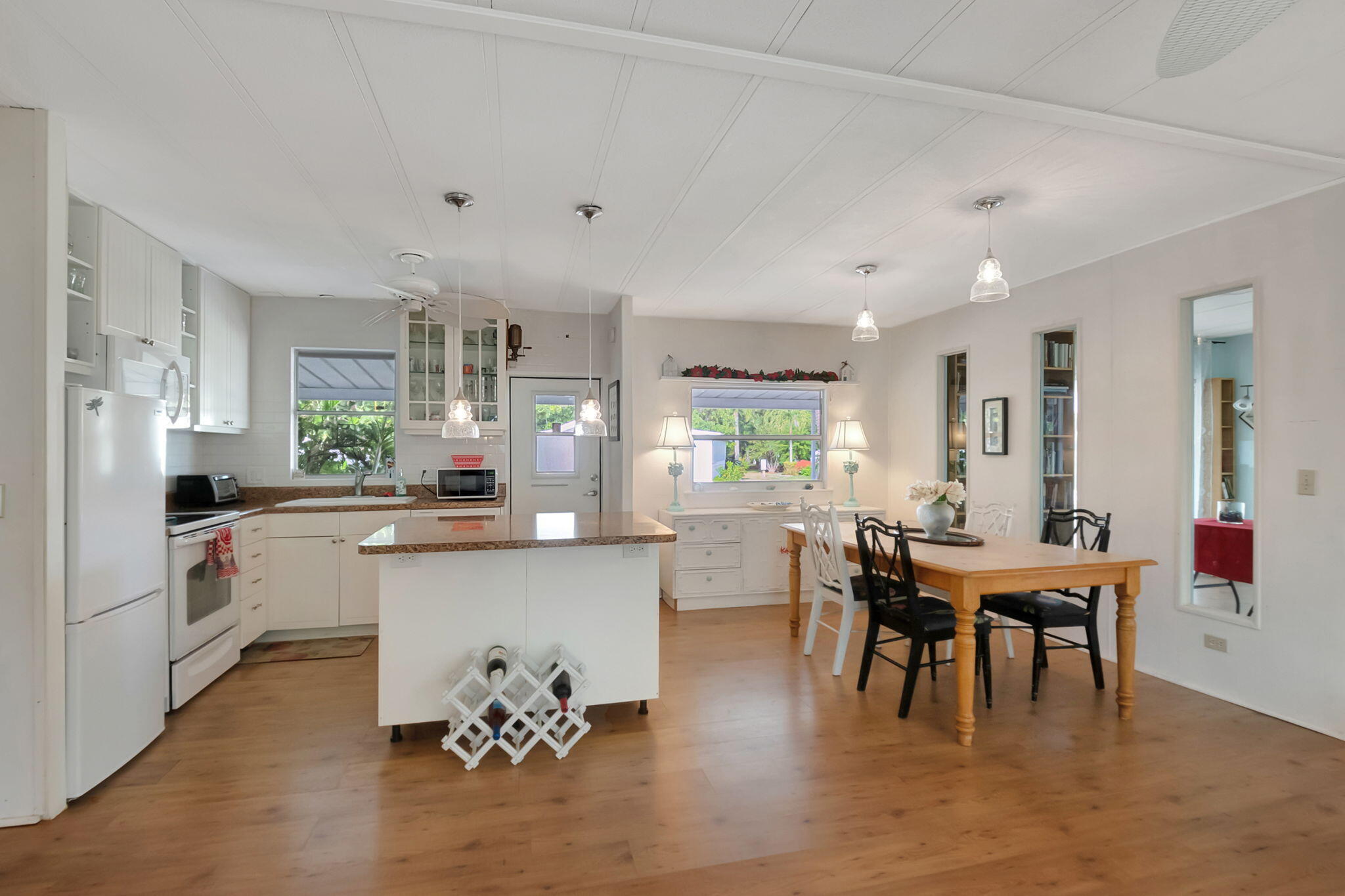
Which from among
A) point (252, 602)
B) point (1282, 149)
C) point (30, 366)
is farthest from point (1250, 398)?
point (252, 602)

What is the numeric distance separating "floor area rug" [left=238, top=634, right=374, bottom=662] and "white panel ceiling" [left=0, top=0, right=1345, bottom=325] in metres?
2.44

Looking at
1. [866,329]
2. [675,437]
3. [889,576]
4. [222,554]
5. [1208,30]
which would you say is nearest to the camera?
[1208,30]

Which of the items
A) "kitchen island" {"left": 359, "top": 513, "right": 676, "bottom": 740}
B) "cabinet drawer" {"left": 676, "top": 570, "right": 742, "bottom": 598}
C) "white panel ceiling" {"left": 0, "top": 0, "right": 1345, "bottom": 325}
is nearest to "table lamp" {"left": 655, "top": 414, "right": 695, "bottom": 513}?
"cabinet drawer" {"left": 676, "top": 570, "right": 742, "bottom": 598}

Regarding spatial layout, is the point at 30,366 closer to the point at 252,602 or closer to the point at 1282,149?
the point at 252,602

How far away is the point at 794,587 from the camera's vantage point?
178 inches

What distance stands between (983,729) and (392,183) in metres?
3.60

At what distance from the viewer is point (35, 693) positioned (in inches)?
87.8

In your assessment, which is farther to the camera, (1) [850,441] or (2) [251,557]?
(1) [850,441]

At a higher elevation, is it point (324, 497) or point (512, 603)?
point (324, 497)

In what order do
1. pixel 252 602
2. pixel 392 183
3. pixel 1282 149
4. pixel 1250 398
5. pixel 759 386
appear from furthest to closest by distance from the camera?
pixel 759 386, pixel 252 602, pixel 1250 398, pixel 392 183, pixel 1282 149

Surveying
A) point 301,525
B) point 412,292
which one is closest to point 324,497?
point 301,525

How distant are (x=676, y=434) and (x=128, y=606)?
3703 millimetres

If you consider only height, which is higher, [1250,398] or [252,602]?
[1250,398]

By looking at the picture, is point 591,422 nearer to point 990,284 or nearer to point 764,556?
point 990,284
